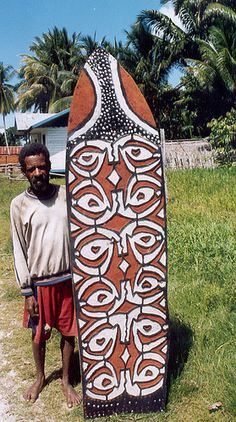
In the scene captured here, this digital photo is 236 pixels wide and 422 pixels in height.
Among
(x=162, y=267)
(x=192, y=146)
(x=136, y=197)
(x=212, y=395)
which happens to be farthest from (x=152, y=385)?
(x=192, y=146)

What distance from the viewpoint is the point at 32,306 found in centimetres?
250

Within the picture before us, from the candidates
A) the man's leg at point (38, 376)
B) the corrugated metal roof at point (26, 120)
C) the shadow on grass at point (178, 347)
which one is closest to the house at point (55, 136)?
the corrugated metal roof at point (26, 120)

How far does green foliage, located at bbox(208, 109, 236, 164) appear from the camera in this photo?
14914mm

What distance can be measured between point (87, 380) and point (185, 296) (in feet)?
4.67

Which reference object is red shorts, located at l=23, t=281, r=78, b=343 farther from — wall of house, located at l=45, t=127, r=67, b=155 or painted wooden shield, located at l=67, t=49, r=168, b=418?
wall of house, located at l=45, t=127, r=67, b=155

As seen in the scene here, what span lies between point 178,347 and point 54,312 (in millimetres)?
932

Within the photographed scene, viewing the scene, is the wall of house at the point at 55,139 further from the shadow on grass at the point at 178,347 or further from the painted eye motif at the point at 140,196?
the painted eye motif at the point at 140,196

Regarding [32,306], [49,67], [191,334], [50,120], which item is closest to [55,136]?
[50,120]

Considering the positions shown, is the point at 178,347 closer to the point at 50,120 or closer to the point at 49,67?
the point at 50,120

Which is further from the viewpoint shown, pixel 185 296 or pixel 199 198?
pixel 199 198

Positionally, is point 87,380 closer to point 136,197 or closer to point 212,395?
point 212,395

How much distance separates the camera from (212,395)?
2.50 m

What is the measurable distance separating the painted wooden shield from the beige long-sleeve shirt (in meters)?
0.13

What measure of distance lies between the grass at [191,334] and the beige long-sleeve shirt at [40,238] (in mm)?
808
